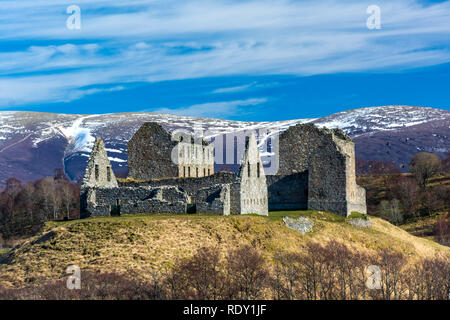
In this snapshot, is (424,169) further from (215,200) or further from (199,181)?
(215,200)

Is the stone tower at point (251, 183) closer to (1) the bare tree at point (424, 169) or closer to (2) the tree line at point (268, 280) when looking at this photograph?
(2) the tree line at point (268, 280)

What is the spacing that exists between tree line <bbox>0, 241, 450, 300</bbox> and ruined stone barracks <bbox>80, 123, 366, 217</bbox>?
26.7 feet

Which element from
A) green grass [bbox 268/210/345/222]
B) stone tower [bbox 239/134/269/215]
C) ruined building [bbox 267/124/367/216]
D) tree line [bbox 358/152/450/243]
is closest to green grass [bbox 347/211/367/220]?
ruined building [bbox 267/124/367/216]

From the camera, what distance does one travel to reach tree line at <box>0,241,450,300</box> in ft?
132

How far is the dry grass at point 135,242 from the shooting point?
44.4m

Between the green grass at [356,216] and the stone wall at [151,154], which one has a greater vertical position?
the stone wall at [151,154]

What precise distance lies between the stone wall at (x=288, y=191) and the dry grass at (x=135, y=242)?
14631 millimetres

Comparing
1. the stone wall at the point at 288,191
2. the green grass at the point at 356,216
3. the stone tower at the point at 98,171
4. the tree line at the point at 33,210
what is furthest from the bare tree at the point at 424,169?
the stone tower at the point at 98,171

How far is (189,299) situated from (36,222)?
278ft

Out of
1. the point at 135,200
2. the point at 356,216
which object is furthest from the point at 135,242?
the point at 356,216

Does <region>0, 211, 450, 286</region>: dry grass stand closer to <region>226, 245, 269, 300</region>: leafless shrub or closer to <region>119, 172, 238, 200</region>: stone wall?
<region>226, 245, 269, 300</region>: leafless shrub

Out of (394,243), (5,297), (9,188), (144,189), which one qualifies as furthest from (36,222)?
(5,297)

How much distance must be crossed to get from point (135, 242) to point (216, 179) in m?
13.2
